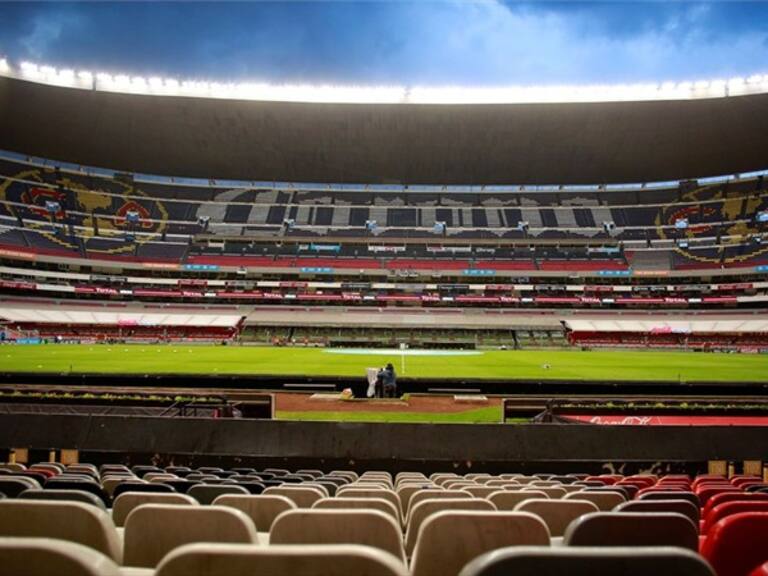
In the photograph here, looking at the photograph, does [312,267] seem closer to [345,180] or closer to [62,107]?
[345,180]

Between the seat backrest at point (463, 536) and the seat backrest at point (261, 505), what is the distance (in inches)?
57.7

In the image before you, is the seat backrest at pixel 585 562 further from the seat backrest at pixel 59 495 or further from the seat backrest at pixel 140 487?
the seat backrest at pixel 140 487

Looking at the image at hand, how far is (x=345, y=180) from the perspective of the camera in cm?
7356

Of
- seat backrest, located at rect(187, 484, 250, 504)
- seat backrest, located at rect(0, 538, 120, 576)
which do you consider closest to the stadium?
seat backrest, located at rect(0, 538, 120, 576)

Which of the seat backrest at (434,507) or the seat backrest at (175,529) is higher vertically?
the seat backrest at (175,529)

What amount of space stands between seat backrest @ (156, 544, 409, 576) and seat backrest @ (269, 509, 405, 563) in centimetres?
75

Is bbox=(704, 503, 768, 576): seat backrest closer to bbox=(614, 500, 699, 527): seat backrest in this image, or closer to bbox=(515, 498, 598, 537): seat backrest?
bbox=(614, 500, 699, 527): seat backrest

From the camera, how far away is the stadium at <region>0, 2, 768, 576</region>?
2156 mm

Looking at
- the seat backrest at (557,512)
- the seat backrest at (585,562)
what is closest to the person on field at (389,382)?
the seat backrest at (557,512)

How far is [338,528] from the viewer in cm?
208

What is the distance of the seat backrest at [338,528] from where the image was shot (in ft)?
6.80

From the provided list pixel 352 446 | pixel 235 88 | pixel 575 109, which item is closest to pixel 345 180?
pixel 235 88

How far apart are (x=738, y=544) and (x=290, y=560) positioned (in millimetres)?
2236

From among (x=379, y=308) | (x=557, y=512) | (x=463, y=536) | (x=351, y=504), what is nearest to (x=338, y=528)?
(x=463, y=536)
